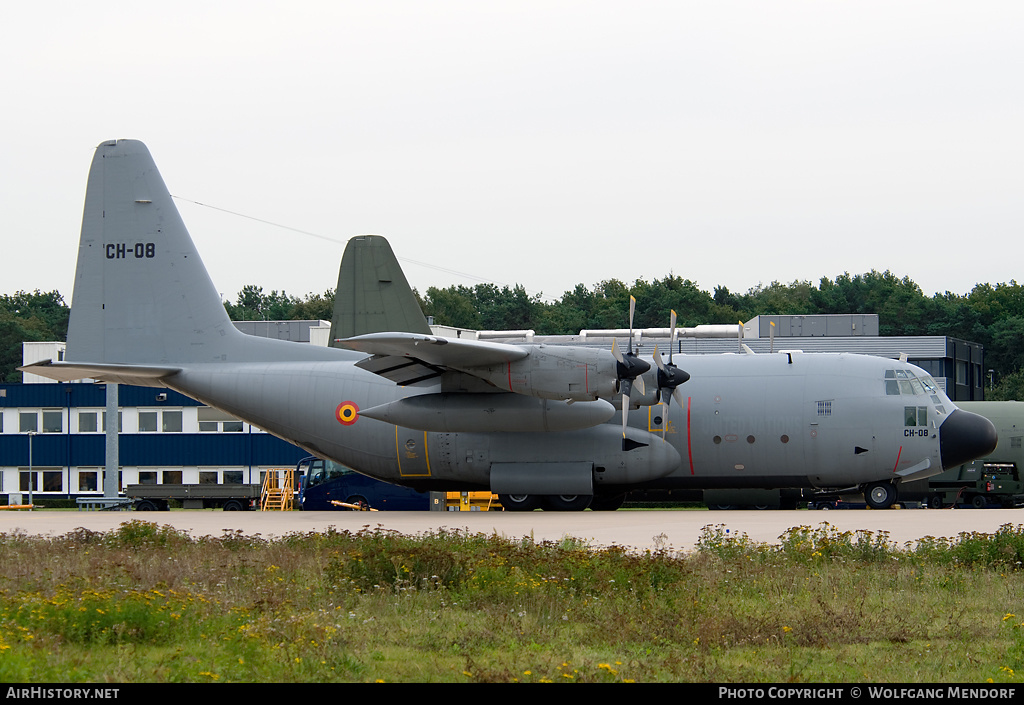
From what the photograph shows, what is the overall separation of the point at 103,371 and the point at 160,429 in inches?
1302

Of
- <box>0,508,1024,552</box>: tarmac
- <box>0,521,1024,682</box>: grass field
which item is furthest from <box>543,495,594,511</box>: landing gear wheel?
<box>0,521,1024,682</box>: grass field

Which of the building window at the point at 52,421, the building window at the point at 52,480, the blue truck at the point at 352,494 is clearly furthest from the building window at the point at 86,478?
the blue truck at the point at 352,494

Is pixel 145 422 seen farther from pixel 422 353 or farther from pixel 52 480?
pixel 422 353

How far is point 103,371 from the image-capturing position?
28.2 metres

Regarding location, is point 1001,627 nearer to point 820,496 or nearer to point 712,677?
point 712,677

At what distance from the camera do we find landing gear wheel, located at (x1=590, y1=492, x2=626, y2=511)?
29.4m

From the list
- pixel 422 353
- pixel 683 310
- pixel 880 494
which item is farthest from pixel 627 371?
pixel 683 310

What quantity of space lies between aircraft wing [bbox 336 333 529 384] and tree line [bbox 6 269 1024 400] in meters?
64.0

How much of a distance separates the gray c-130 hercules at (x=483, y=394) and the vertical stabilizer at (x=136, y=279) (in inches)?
1.6

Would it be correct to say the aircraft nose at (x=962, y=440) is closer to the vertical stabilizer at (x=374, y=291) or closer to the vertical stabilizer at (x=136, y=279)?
the vertical stabilizer at (x=374, y=291)

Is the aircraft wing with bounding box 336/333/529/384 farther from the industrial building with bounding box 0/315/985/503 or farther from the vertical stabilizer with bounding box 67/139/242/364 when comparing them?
the industrial building with bounding box 0/315/985/503

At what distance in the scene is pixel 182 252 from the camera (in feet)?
96.7
